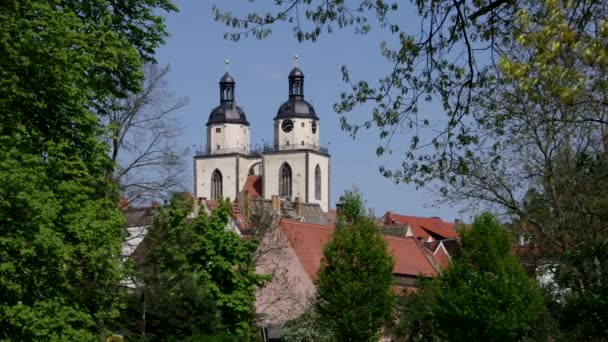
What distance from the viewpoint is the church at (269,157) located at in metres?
173

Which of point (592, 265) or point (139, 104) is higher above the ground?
point (139, 104)

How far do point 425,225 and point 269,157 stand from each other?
49.8m

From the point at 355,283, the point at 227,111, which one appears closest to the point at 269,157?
the point at 227,111

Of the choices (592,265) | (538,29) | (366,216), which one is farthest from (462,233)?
(538,29)

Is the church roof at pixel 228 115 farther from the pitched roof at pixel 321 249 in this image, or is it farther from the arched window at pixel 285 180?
the pitched roof at pixel 321 249

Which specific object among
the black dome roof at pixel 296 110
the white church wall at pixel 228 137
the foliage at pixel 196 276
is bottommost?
the foliage at pixel 196 276

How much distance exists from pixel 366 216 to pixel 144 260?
12403 millimetres

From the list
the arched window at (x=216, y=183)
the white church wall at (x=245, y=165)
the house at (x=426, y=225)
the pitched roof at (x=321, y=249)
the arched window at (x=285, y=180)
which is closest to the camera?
the pitched roof at (x=321, y=249)

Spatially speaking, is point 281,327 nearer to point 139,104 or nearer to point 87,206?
point 139,104

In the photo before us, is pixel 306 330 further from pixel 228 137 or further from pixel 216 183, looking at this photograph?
pixel 228 137

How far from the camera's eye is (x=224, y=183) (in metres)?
178

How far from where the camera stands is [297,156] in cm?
17438

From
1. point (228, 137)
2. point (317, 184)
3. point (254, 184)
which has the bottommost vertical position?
point (317, 184)

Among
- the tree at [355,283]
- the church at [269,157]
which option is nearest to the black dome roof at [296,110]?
the church at [269,157]
